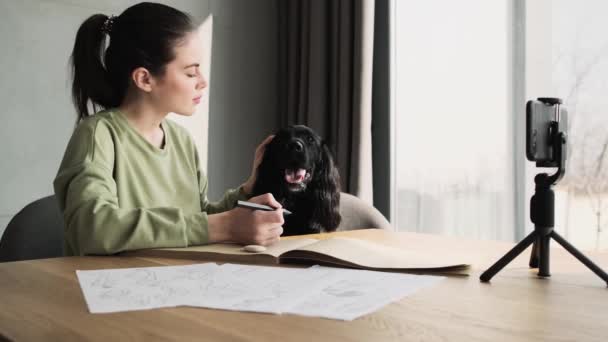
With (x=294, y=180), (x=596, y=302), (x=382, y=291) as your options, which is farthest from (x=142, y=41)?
(x=596, y=302)

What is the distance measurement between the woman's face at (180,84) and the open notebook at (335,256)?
50cm

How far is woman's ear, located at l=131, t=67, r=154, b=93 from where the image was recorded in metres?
1.49

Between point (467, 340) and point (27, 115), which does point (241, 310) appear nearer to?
point (467, 340)

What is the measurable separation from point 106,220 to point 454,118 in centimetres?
187

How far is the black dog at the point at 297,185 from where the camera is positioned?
1664 millimetres

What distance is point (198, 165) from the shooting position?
168cm

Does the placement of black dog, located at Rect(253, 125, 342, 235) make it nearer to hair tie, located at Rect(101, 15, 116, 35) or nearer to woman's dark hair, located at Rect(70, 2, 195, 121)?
woman's dark hair, located at Rect(70, 2, 195, 121)

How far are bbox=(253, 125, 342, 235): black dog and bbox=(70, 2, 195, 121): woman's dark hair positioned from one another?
38 cm

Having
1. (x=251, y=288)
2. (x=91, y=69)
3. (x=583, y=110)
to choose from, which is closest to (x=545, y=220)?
(x=251, y=288)

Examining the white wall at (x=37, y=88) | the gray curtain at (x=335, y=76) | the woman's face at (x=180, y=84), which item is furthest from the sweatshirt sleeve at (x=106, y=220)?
the gray curtain at (x=335, y=76)

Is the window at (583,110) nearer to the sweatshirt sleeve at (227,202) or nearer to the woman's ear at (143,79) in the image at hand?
the sweatshirt sleeve at (227,202)

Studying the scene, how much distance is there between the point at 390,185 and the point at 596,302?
214 cm

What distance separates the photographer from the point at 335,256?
0.92 meters

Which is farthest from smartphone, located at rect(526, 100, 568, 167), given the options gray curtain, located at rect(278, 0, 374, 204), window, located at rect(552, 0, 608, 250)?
gray curtain, located at rect(278, 0, 374, 204)
